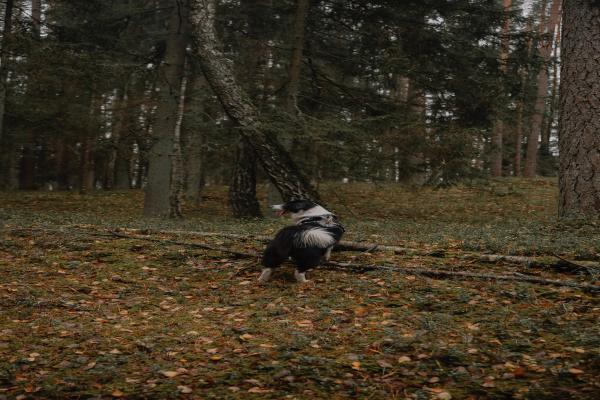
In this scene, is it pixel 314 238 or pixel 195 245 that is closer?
pixel 314 238

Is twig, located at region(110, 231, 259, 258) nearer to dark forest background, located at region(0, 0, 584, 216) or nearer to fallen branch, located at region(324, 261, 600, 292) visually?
fallen branch, located at region(324, 261, 600, 292)

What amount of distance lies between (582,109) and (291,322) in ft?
26.6

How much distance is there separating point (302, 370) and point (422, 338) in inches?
51.7

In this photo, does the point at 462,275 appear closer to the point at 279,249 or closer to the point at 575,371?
the point at 279,249

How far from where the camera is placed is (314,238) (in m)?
7.72

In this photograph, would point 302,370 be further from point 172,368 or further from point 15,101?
point 15,101

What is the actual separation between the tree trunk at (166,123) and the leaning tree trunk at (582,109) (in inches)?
418

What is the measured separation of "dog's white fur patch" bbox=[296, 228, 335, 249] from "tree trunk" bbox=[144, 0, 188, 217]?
9.92 m

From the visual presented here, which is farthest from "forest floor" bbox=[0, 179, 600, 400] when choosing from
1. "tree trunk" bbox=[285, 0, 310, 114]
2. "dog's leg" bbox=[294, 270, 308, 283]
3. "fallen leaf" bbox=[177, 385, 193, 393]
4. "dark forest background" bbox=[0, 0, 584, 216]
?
"tree trunk" bbox=[285, 0, 310, 114]

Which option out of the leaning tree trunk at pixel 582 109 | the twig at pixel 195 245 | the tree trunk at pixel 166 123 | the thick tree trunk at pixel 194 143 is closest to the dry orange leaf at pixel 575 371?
the twig at pixel 195 245

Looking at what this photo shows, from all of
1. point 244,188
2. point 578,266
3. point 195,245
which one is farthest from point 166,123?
point 578,266

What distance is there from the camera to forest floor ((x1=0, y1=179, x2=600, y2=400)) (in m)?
4.68

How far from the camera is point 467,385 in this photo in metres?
4.50

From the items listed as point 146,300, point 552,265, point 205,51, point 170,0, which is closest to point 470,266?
point 552,265
